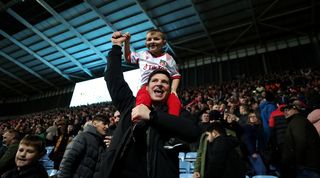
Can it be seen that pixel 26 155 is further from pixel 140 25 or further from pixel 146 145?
pixel 140 25

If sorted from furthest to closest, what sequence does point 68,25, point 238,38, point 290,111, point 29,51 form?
1. point 29,51
2. point 68,25
3. point 238,38
4. point 290,111

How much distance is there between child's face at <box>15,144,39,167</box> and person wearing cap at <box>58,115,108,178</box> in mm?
363

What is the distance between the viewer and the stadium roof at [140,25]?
15.1m

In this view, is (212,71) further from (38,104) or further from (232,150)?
(38,104)

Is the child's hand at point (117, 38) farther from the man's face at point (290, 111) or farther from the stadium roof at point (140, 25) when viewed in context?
the stadium roof at point (140, 25)

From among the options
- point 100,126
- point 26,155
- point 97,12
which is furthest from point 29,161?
point 97,12

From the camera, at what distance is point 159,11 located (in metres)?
15.6

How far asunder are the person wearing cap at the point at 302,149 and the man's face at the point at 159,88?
7.79ft

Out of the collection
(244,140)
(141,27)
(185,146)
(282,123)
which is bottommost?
(185,146)

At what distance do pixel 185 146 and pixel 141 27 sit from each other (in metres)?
16.2

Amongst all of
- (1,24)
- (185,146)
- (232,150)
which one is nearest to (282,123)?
(232,150)

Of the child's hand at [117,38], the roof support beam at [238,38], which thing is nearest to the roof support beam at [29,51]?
the roof support beam at [238,38]

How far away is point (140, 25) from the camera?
54.5ft

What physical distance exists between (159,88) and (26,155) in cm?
155
